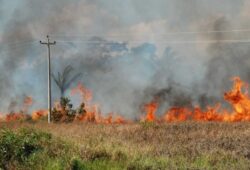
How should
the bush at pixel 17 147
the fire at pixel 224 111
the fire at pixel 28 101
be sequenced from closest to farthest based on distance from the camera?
the bush at pixel 17 147 < the fire at pixel 224 111 < the fire at pixel 28 101

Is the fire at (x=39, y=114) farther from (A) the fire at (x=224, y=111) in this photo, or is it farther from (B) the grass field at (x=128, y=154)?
(B) the grass field at (x=128, y=154)

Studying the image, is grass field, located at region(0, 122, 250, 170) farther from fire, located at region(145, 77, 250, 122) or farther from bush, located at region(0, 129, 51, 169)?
fire, located at region(145, 77, 250, 122)

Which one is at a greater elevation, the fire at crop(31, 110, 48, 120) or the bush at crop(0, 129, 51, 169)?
the fire at crop(31, 110, 48, 120)

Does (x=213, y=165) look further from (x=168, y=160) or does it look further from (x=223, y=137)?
(x=223, y=137)

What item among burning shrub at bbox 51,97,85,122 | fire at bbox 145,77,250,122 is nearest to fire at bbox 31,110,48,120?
burning shrub at bbox 51,97,85,122

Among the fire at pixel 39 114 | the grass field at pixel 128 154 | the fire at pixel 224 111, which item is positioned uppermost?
the fire at pixel 39 114

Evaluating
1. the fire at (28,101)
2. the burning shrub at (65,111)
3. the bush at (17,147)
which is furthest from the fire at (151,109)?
the bush at (17,147)

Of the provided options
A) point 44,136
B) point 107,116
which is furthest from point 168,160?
point 107,116

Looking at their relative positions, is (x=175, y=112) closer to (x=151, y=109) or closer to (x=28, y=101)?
(x=151, y=109)

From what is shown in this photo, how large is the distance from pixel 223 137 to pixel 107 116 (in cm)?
3809

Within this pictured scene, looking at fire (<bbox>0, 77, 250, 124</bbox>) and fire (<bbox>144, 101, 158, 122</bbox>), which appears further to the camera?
fire (<bbox>144, 101, 158, 122</bbox>)

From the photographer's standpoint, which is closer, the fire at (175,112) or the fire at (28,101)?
the fire at (175,112)

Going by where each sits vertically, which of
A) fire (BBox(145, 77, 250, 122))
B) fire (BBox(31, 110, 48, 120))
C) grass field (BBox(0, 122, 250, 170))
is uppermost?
fire (BBox(31, 110, 48, 120))

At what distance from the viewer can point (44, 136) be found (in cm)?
2255
